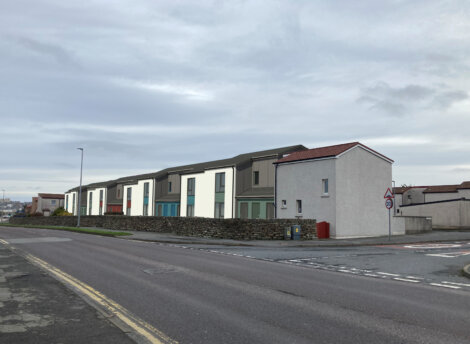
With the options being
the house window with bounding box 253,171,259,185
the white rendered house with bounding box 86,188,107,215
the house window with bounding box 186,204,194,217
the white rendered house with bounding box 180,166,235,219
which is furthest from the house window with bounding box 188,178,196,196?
the white rendered house with bounding box 86,188,107,215

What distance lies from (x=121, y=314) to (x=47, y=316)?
4.04 feet

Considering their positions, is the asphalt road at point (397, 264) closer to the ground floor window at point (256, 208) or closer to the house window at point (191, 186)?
the ground floor window at point (256, 208)

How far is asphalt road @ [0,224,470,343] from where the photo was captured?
20.6ft

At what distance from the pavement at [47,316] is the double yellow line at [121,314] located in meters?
0.19

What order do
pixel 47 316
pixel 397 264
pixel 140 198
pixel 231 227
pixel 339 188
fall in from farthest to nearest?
1. pixel 140 198
2. pixel 339 188
3. pixel 231 227
4. pixel 397 264
5. pixel 47 316

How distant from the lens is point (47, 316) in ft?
23.5

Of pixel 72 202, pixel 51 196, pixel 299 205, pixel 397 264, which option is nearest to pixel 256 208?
pixel 299 205

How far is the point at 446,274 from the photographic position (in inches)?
523

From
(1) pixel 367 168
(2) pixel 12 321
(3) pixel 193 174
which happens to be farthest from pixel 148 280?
(3) pixel 193 174

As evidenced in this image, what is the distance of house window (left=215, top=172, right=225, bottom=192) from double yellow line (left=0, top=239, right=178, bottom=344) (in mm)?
32699

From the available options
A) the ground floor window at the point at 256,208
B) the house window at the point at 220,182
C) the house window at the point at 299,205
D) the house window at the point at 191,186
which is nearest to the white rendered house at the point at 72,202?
the house window at the point at 191,186

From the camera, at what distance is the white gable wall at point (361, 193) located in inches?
1154

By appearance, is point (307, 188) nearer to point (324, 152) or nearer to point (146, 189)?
point (324, 152)

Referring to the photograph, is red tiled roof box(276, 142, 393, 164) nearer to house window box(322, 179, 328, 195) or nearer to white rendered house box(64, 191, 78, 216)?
house window box(322, 179, 328, 195)
